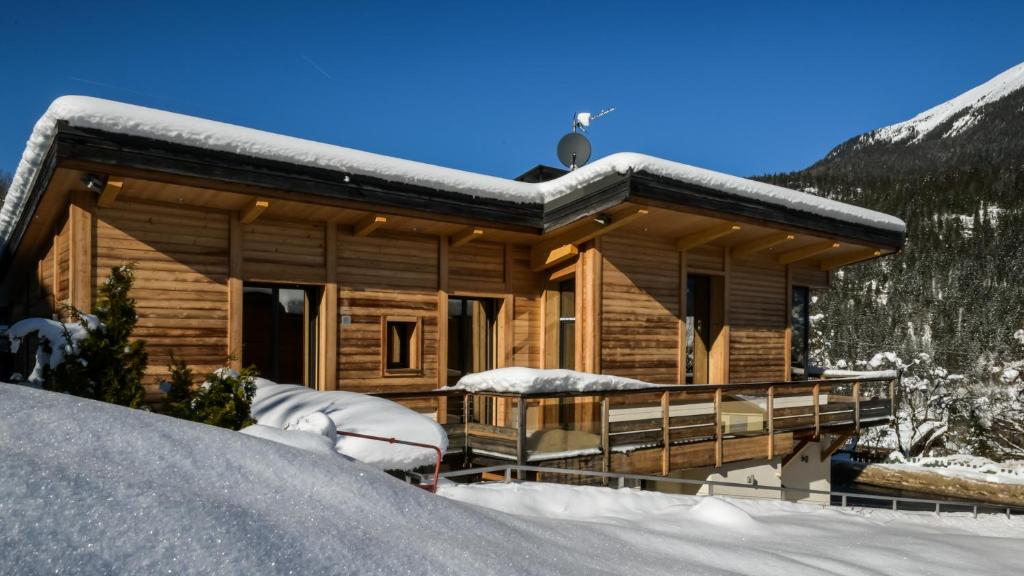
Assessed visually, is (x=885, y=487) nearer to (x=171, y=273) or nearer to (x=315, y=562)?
(x=171, y=273)

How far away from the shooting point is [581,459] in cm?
898

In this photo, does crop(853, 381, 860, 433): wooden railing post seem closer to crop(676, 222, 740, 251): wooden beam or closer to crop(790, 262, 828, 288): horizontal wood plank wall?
crop(790, 262, 828, 288): horizontal wood plank wall

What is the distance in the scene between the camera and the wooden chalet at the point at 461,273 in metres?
8.48

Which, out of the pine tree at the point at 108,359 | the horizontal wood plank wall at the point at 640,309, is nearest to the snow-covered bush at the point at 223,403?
the pine tree at the point at 108,359

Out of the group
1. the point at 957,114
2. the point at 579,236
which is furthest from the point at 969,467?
the point at 957,114

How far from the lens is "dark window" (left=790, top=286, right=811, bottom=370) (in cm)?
1599

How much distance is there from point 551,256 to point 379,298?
3.07 meters

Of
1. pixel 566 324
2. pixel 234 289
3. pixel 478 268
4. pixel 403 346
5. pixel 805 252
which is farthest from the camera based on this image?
pixel 805 252

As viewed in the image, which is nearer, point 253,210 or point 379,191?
point 253,210

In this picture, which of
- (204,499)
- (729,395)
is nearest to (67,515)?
(204,499)

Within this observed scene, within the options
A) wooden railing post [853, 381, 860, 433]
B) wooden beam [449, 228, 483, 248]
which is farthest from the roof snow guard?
wooden railing post [853, 381, 860, 433]

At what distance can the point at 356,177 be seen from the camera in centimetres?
932

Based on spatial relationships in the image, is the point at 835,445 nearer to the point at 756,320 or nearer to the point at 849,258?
the point at 756,320

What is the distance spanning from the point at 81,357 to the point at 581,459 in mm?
5711
